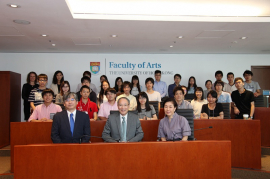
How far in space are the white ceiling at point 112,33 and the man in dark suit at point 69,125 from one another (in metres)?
1.80

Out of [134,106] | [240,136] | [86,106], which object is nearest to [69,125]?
[86,106]

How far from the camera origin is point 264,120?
18.2ft

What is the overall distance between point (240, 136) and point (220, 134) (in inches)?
12.7

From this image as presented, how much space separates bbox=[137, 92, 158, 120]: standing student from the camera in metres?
4.64

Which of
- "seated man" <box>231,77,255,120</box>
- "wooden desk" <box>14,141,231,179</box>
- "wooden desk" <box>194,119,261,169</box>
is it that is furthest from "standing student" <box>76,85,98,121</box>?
"seated man" <box>231,77,255,120</box>

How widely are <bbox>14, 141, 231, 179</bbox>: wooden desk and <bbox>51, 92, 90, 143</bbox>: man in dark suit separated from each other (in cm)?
100

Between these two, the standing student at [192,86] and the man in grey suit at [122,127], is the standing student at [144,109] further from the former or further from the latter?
the standing student at [192,86]

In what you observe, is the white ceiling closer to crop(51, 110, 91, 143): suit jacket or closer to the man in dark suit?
the man in dark suit

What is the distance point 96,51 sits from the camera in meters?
8.54

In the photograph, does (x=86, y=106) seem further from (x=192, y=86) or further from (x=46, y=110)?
(x=192, y=86)

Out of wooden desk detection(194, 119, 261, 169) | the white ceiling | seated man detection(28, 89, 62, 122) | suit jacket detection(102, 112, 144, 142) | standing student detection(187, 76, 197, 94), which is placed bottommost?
wooden desk detection(194, 119, 261, 169)

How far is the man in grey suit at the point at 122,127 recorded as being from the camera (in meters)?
3.34

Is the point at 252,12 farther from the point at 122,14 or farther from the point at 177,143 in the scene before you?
the point at 177,143

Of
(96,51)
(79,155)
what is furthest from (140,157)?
(96,51)
